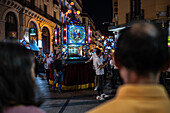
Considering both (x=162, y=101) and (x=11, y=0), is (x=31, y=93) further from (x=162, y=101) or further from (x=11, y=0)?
(x=11, y=0)

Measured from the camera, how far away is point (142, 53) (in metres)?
1.00

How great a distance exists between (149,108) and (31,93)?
783 millimetres

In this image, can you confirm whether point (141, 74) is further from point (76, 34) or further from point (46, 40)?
point (46, 40)

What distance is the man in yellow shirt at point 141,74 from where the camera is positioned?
0.91 meters

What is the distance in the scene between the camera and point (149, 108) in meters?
0.89

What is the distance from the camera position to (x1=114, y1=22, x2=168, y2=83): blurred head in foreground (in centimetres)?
99

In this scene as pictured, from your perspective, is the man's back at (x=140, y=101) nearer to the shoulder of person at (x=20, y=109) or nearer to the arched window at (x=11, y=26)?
the shoulder of person at (x=20, y=109)

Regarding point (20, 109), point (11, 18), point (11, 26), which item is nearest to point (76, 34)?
point (11, 26)

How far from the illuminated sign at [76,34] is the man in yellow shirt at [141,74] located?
11329mm

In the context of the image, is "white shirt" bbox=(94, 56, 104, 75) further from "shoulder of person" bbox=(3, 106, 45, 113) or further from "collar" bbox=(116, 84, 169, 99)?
"collar" bbox=(116, 84, 169, 99)

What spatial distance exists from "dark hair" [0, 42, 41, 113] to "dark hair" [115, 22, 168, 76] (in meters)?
0.67

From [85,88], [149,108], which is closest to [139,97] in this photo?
[149,108]

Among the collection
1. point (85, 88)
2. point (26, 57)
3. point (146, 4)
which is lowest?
point (85, 88)

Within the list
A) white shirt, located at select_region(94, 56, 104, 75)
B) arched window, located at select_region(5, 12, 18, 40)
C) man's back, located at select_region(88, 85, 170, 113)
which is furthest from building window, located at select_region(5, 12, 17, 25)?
man's back, located at select_region(88, 85, 170, 113)
